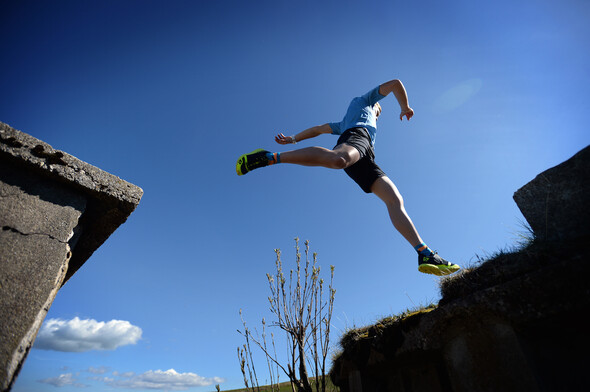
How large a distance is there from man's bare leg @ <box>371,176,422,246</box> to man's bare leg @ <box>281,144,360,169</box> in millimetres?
414

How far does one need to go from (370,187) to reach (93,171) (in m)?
2.23

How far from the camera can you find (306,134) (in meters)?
3.34

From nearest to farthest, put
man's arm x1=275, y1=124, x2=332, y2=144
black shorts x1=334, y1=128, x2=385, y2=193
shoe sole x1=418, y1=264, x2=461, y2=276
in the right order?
shoe sole x1=418, y1=264, x2=461, y2=276 → black shorts x1=334, y1=128, x2=385, y2=193 → man's arm x1=275, y1=124, x2=332, y2=144

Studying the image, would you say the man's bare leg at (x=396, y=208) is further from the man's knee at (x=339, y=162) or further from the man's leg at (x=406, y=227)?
the man's knee at (x=339, y=162)

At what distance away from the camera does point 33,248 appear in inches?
63.0

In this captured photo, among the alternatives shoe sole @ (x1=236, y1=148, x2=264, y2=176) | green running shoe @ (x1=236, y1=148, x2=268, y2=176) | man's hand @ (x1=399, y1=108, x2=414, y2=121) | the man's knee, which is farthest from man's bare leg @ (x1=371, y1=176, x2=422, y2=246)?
shoe sole @ (x1=236, y1=148, x2=264, y2=176)

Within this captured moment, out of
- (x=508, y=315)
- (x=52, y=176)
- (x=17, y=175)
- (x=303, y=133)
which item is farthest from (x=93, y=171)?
(x=508, y=315)

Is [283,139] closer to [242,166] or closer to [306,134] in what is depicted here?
[306,134]

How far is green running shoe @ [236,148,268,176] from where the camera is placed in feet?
8.20

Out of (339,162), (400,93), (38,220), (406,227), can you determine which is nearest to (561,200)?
(406,227)

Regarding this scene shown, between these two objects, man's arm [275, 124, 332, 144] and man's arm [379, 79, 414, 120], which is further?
man's arm [275, 124, 332, 144]

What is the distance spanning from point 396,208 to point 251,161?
4.37 feet

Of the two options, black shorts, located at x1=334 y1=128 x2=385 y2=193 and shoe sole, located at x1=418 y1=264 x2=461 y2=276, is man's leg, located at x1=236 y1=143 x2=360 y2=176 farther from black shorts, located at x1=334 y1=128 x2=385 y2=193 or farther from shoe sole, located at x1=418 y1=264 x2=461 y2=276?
shoe sole, located at x1=418 y1=264 x2=461 y2=276

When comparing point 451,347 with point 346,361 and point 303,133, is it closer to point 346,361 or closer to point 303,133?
point 346,361
